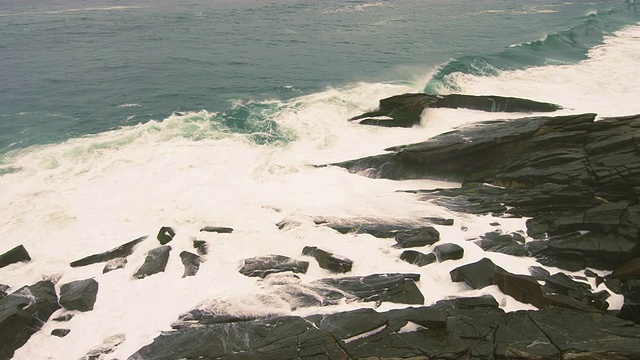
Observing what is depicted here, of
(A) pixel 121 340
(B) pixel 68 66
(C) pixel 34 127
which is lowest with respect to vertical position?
(A) pixel 121 340

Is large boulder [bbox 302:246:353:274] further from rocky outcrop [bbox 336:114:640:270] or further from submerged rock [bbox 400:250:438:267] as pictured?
rocky outcrop [bbox 336:114:640:270]

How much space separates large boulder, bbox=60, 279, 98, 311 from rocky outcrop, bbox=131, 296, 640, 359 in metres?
2.76

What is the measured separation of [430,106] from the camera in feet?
73.3

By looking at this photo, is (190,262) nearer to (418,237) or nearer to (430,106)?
(418,237)

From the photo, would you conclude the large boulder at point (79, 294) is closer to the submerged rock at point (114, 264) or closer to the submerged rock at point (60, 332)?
the submerged rock at point (114, 264)

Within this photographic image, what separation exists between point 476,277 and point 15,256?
43.5 feet

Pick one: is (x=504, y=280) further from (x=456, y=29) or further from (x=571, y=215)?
(x=456, y=29)

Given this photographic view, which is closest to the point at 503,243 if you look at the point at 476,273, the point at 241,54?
the point at 476,273

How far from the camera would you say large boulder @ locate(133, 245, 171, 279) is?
40.8 feet

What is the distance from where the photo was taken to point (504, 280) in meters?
10.3

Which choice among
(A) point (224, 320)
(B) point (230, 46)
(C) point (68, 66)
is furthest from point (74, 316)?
(B) point (230, 46)

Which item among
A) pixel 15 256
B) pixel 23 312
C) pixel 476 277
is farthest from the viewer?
pixel 15 256

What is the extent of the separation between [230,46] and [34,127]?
2256cm

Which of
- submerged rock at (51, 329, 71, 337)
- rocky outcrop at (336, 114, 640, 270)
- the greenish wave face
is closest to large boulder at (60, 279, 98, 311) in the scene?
submerged rock at (51, 329, 71, 337)
